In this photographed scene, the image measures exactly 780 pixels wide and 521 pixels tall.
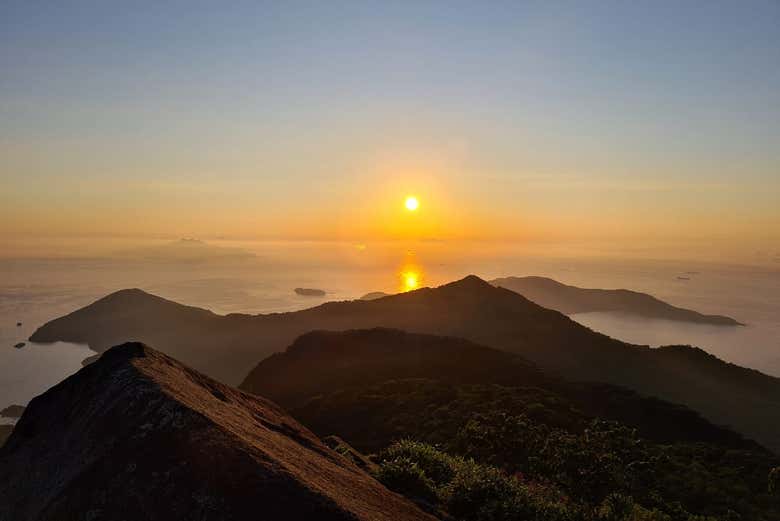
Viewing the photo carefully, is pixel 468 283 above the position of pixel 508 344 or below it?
above

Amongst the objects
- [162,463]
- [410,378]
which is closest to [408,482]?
[162,463]

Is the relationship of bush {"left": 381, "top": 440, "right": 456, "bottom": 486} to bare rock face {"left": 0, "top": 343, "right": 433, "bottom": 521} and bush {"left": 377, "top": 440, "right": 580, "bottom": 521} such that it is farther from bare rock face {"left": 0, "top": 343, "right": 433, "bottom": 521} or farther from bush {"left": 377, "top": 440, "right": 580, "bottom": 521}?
bare rock face {"left": 0, "top": 343, "right": 433, "bottom": 521}

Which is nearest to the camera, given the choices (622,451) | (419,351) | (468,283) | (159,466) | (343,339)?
(159,466)

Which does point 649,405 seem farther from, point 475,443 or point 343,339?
point 343,339

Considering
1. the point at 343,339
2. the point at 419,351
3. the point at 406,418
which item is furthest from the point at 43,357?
the point at 406,418

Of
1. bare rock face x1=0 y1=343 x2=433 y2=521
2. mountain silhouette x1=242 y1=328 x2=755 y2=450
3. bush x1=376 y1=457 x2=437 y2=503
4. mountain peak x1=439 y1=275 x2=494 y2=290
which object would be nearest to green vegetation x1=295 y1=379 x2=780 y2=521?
bush x1=376 y1=457 x2=437 y2=503

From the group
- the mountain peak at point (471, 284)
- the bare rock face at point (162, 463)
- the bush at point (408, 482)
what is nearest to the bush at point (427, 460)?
the bush at point (408, 482)
